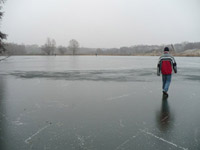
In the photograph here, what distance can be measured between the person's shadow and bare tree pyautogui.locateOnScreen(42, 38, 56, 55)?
118 meters

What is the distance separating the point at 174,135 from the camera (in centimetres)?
375

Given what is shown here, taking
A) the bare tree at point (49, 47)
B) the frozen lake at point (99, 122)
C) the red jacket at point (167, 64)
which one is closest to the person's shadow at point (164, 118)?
the frozen lake at point (99, 122)

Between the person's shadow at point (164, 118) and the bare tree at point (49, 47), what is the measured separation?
11835 centimetres

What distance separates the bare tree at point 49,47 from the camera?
388 feet

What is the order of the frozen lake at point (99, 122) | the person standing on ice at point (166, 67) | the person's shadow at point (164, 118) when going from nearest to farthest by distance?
the frozen lake at point (99, 122) → the person's shadow at point (164, 118) → the person standing on ice at point (166, 67)

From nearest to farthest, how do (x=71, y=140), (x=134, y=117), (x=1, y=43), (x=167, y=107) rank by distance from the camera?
(x=71, y=140), (x=134, y=117), (x=167, y=107), (x=1, y=43)

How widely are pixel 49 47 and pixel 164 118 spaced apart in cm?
12096

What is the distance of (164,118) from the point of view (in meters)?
4.77

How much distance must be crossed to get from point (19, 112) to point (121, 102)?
10.7 feet

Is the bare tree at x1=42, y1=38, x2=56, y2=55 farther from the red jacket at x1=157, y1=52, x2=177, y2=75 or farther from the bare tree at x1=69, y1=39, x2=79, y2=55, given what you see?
the red jacket at x1=157, y1=52, x2=177, y2=75

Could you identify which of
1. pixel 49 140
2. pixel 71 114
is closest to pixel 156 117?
pixel 71 114

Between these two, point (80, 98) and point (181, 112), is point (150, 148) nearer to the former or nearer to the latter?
point (181, 112)

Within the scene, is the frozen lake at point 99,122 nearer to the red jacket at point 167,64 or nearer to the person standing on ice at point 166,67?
the person standing on ice at point 166,67

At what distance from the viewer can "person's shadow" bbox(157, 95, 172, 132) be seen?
421cm
